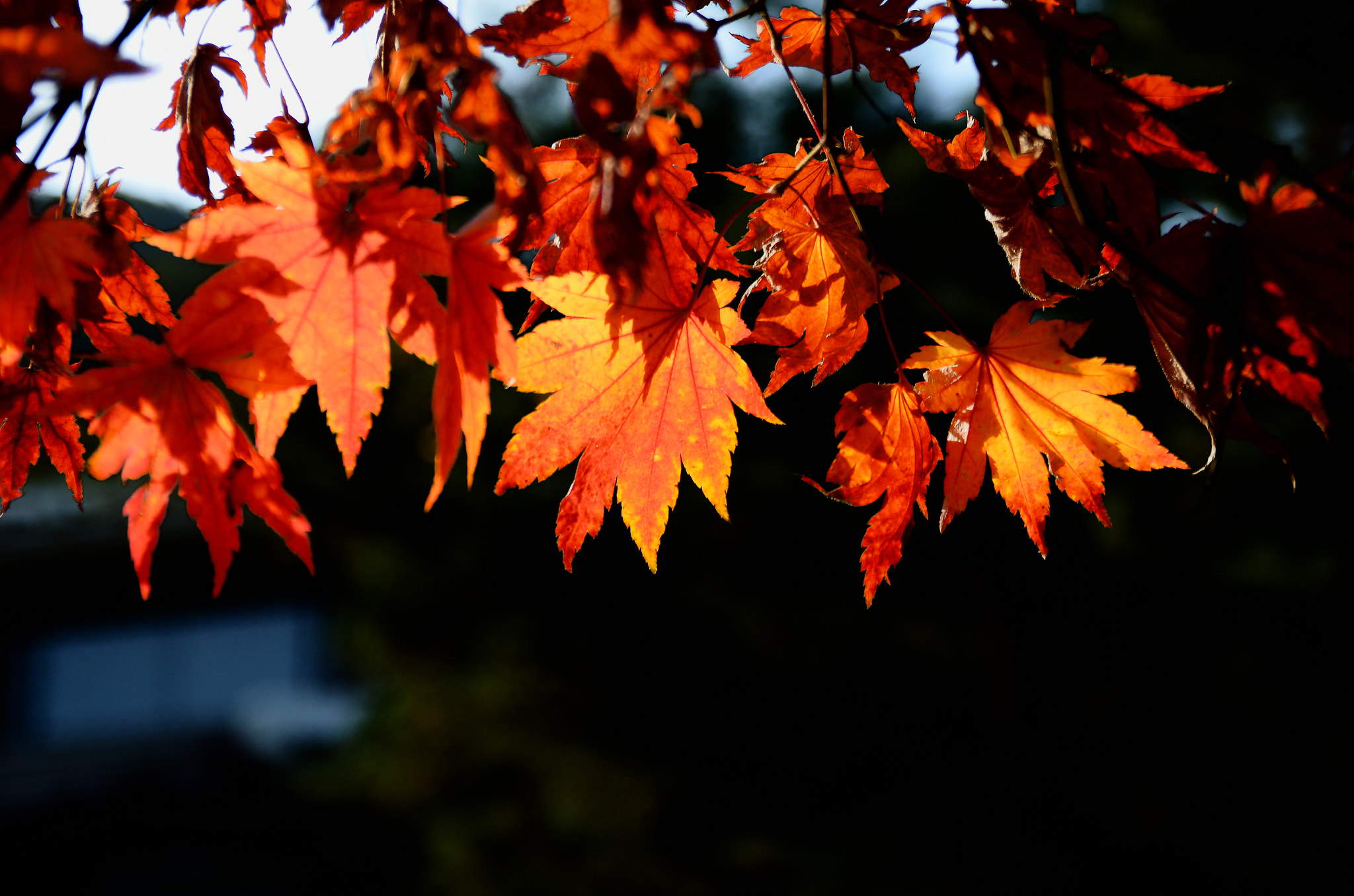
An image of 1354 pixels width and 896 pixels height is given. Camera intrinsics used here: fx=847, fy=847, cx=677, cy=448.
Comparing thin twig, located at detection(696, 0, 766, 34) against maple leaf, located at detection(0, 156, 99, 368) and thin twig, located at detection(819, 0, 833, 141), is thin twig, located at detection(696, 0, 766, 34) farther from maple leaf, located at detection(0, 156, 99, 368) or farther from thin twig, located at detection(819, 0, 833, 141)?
maple leaf, located at detection(0, 156, 99, 368)

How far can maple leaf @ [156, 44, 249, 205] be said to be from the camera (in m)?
0.67

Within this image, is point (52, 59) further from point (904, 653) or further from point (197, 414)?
point (904, 653)

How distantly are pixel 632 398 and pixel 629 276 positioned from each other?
0.23 meters

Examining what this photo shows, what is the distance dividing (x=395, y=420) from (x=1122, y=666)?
128 inches

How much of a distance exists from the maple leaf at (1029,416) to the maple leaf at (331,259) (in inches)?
14.1

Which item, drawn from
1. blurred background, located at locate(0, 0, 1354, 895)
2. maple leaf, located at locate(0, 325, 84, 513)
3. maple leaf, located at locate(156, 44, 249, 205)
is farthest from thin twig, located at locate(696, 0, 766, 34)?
blurred background, located at locate(0, 0, 1354, 895)

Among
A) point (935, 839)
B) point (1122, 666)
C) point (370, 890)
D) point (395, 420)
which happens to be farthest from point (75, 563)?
point (1122, 666)

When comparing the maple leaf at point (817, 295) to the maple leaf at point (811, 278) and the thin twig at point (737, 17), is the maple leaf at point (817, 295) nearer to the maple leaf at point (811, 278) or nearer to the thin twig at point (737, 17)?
the maple leaf at point (811, 278)

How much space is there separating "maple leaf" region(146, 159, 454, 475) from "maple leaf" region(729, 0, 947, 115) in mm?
301

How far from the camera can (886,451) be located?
2.07 ft

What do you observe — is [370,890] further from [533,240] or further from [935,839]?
[533,240]

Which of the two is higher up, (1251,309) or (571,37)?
(571,37)

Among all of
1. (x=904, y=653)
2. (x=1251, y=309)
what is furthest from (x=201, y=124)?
(x=904, y=653)

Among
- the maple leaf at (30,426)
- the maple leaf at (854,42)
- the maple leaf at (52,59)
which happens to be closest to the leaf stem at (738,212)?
the maple leaf at (854,42)
